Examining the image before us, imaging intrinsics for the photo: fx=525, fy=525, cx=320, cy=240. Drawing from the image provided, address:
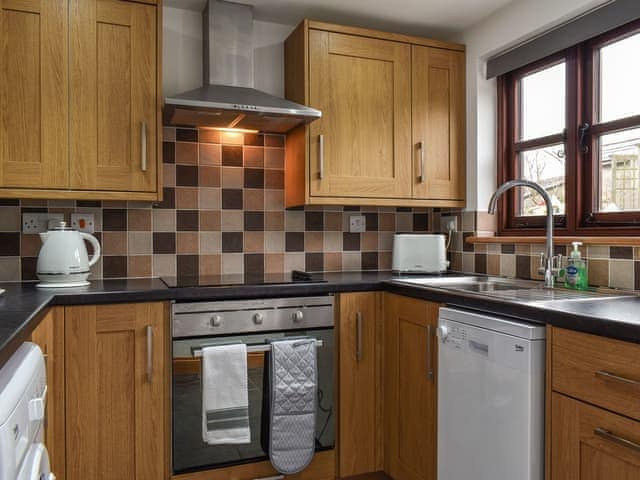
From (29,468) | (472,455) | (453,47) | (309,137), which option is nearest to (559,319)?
(472,455)

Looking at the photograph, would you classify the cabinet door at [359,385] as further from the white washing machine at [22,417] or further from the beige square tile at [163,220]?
the white washing machine at [22,417]

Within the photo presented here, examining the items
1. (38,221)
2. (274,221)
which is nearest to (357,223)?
(274,221)

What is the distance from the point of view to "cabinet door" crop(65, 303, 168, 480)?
195 centimetres

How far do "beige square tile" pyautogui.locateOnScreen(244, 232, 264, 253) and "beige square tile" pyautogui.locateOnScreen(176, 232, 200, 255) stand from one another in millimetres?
250

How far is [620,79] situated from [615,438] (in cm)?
157

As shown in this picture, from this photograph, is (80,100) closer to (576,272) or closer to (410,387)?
(410,387)

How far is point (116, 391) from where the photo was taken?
2.01 metres

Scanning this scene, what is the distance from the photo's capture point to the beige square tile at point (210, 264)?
105 inches

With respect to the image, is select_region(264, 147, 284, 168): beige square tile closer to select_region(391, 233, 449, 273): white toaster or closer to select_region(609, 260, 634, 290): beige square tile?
select_region(391, 233, 449, 273): white toaster

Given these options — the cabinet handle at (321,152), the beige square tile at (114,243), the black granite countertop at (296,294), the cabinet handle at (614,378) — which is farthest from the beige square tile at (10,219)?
the cabinet handle at (614,378)

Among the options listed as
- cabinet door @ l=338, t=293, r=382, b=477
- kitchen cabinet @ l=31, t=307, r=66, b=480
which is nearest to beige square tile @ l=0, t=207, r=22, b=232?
kitchen cabinet @ l=31, t=307, r=66, b=480

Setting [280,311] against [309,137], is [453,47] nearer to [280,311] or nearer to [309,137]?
[309,137]

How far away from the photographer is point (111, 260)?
251 cm

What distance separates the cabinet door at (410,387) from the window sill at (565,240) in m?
0.66
